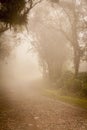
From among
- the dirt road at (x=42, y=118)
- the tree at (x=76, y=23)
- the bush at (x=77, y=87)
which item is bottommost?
the dirt road at (x=42, y=118)

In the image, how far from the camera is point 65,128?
1382cm

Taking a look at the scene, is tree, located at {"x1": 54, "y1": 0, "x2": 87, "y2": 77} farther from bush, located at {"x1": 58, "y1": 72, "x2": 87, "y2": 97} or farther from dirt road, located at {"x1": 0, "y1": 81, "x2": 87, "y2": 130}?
dirt road, located at {"x1": 0, "y1": 81, "x2": 87, "y2": 130}

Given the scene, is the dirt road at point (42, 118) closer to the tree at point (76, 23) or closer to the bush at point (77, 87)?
the bush at point (77, 87)

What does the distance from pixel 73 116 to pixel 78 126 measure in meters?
2.78

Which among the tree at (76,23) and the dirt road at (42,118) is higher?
the tree at (76,23)

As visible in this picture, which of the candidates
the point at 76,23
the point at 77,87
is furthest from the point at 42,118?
the point at 76,23

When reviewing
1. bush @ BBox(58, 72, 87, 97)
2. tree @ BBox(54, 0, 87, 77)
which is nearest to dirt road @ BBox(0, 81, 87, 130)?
bush @ BBox(58, 72, 87, 97)

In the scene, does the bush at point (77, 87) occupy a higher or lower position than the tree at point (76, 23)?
lower

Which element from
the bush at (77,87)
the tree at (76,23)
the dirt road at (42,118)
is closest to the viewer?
the dirt road at (42,118)

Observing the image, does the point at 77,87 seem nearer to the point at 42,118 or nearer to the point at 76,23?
the point at 76,23

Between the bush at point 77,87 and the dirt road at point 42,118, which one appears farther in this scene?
the bush at point 77,87

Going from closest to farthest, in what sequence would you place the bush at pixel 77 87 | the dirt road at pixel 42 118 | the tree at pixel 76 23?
the dirt road at pixel 42 118 → the bush at pixel 77 87 → the tree at pixel 76 23

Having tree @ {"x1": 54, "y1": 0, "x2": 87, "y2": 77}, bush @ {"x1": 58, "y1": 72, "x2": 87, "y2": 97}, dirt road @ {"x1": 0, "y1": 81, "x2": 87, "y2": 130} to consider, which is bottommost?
dirt road @ {"x1": 0, "y1": 81, "x2": 87, "y2": 130}

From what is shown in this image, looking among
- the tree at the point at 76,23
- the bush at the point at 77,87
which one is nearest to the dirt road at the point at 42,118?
the bush at the point at 77,87
